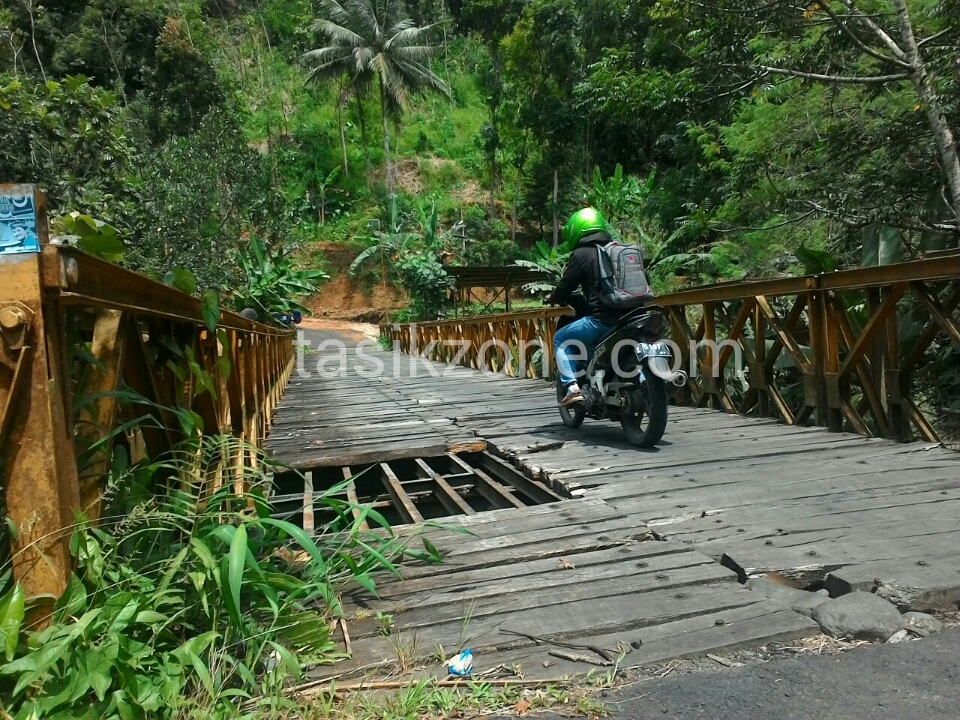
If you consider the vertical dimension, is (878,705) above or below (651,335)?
below

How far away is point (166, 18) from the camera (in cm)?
1867

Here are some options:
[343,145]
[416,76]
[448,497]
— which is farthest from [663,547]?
[343,145]

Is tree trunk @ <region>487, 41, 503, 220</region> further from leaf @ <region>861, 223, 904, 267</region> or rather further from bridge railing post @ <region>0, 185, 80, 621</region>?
bridge railing post @ <region>0, 185, 80, 621</region>

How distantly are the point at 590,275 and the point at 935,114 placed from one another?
3609mm

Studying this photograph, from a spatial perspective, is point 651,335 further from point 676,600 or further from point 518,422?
point 676,600

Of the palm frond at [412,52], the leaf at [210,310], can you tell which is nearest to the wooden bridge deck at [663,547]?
the leaf at [210,310]

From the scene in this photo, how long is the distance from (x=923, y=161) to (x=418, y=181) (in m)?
32.7

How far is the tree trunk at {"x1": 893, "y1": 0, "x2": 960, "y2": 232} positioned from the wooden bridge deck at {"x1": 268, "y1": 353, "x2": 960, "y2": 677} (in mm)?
2873

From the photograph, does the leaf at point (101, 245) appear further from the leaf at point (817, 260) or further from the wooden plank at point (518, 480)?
the leaf at point (817, 260)

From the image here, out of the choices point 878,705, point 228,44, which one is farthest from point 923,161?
point 228,44

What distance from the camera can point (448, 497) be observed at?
4.18 meters

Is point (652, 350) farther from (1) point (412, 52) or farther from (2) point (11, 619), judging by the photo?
(1) point (412, 52)

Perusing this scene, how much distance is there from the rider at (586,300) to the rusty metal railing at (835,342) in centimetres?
135

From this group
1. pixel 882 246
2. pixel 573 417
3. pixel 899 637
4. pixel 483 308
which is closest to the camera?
pixel 899 637
